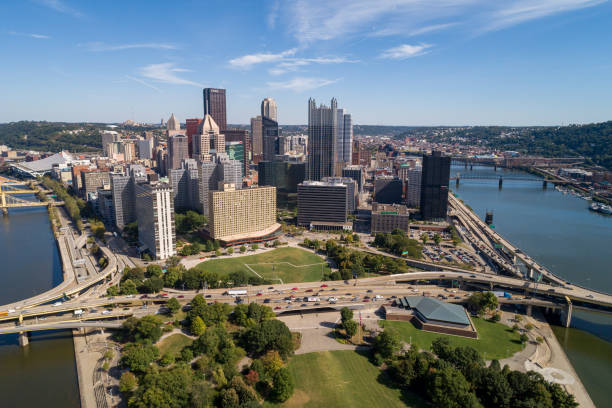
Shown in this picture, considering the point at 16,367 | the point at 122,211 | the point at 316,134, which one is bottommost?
the point at 16,367

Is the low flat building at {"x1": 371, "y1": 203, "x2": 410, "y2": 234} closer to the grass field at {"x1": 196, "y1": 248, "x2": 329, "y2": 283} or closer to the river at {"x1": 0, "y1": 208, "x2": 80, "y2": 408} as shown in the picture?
the grass field at {"x1": 196, "y1": 248, "x2": 329, "y2": 283}

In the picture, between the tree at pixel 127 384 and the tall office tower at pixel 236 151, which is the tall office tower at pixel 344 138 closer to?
the tall office tower at pixel 236 151

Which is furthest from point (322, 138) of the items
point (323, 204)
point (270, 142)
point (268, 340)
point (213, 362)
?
point (213, 362)

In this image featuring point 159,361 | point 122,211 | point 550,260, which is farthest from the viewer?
point 122,211

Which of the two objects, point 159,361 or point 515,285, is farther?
point 515,285

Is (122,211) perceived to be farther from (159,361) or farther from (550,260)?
(550,260)

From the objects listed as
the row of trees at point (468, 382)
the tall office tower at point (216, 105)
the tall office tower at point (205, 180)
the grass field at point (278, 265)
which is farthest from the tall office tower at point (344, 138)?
the row of trees at point (468, 382)

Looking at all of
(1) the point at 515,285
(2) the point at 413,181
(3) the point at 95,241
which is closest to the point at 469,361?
(1) the point at 515,285
